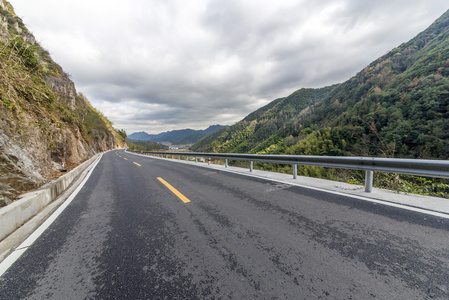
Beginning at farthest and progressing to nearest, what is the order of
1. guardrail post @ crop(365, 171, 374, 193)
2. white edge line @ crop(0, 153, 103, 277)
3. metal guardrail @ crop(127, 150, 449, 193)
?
guardrail post @ crop(365, 171, 374, 193)
metal guardrail @ crop(127, 150, 449, 193)
white edge line @ crop(0, 153, 103, 277)

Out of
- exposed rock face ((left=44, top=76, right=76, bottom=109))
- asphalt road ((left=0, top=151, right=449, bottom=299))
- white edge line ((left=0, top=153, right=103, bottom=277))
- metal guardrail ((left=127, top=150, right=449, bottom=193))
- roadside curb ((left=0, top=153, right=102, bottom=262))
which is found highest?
exposed rock face ((left=44, top=76, right=76, bottom=109))

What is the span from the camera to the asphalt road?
1.45m

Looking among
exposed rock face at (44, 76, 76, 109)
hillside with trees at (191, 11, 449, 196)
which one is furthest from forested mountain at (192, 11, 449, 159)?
exposed rock face at (44, 76, 76, 109)

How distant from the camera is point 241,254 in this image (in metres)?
1.90

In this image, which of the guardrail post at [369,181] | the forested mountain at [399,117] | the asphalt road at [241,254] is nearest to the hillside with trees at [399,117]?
the forested mountain at [399,117]

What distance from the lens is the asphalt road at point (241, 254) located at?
145 cm

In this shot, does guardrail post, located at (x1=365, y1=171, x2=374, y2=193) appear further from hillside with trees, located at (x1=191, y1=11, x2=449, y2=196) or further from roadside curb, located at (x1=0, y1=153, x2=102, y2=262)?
roadside curb, located at (x1=0, y1=153, x2=102, y2=262)

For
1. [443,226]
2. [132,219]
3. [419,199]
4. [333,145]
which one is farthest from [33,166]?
[333,145]

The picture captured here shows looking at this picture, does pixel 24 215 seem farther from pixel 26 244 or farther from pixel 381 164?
pixel 381 164

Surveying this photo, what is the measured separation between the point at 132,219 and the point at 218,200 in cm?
168

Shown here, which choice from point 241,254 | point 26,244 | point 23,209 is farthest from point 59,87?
point 241,254

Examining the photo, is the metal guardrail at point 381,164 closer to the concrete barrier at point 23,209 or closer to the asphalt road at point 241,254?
the asphalt road at point 241,254

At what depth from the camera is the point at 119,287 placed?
1511 mm

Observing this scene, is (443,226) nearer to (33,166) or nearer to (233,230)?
(233,230)
